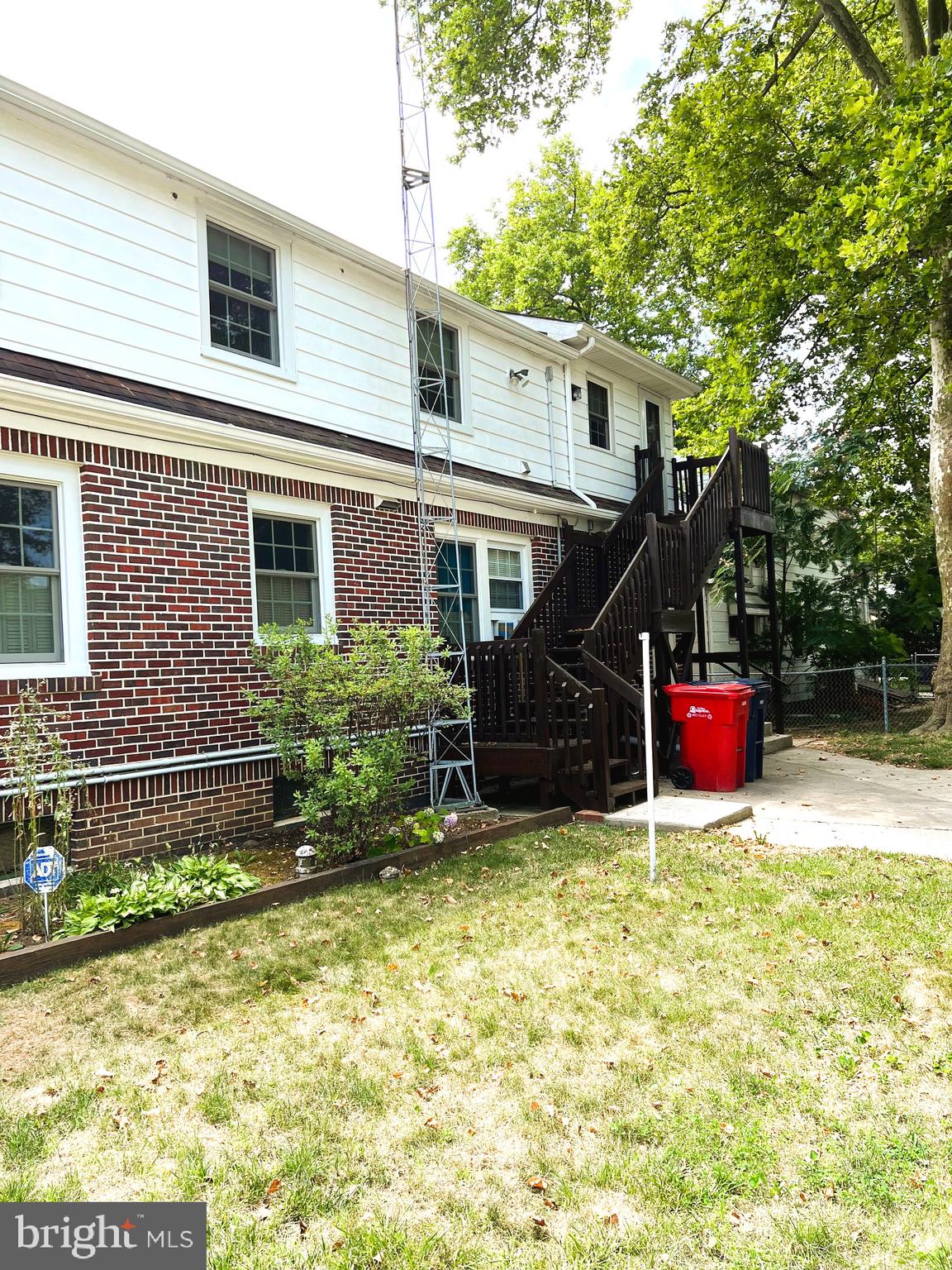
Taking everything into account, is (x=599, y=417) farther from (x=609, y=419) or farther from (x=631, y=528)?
(x=631, y=528)

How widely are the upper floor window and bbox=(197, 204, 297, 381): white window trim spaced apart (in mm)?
6370

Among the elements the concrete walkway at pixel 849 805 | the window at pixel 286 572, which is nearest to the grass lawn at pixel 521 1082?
the concrete walkway at pixel 849 805

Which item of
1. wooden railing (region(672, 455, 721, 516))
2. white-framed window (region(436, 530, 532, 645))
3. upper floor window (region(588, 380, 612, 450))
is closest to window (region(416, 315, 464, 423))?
white-framed window (region(436, 530, 532, 645))

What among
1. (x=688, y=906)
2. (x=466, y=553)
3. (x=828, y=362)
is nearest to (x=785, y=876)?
(x=688, y=906)

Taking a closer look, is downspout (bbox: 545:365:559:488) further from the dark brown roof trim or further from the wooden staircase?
the dark brown roof trim

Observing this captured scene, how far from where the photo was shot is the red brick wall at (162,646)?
635 cm

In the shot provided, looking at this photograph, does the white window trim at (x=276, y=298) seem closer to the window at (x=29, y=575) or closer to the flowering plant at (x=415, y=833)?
the window at (x=29, y=575)

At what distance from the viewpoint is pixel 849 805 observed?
8.27 metres

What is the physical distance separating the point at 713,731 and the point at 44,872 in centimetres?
682

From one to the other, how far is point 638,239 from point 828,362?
452 cm

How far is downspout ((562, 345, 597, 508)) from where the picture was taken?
42.0ft

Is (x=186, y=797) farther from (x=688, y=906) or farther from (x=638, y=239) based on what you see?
(x=638, y=239)

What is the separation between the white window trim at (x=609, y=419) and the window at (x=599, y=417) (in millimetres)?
15

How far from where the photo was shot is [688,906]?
17.1 ft
